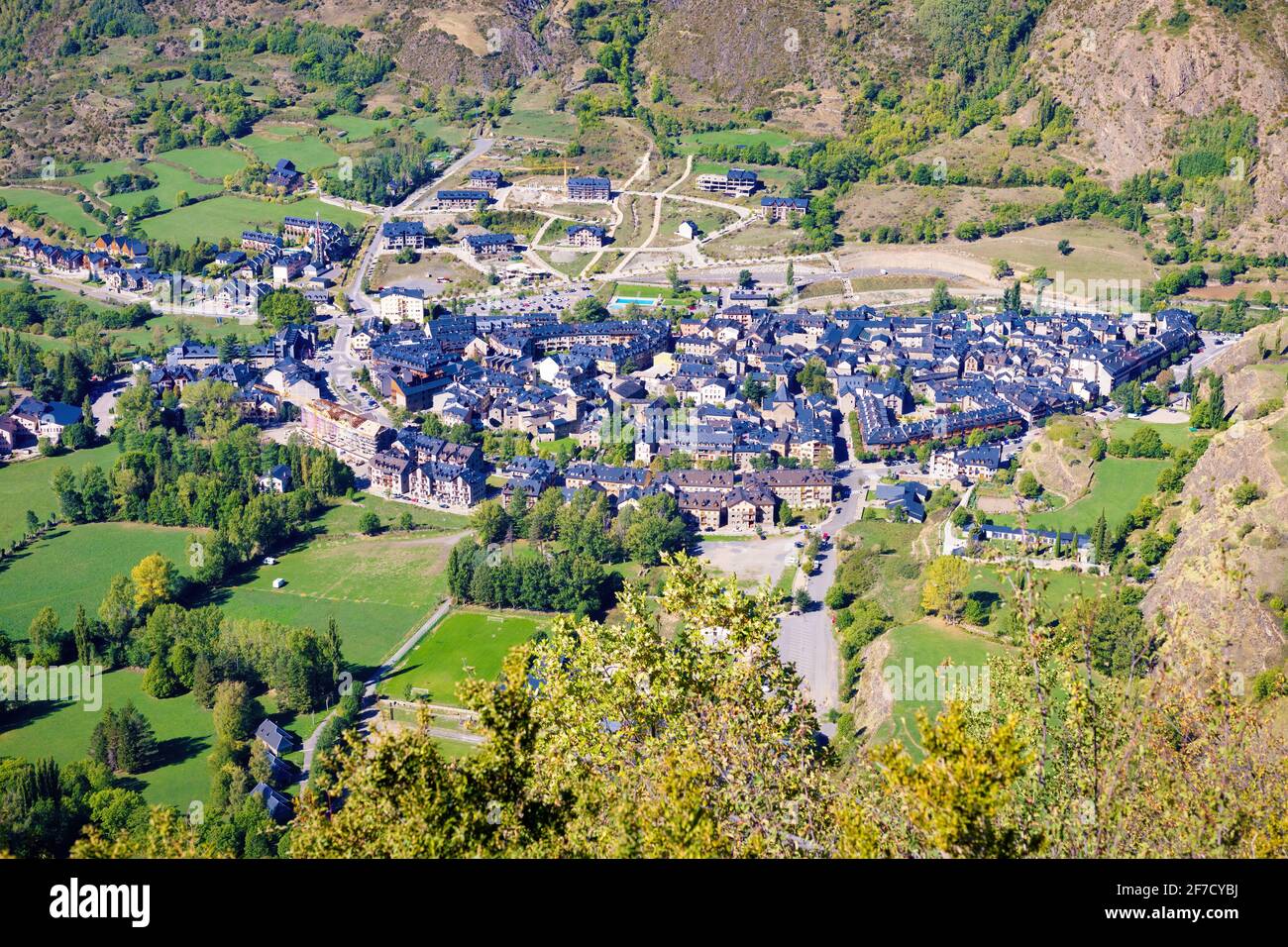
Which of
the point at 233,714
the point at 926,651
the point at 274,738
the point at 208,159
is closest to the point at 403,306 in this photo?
the point at 208,159

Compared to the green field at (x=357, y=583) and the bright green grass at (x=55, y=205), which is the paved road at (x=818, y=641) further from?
the bright green grass at (x=55, y=205)

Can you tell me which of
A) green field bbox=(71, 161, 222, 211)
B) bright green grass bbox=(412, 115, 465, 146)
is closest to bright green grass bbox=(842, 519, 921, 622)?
bright green grass bbox=(412, 115, 465, 146)

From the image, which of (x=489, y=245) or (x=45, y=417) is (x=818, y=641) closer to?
(x=45, y=417)

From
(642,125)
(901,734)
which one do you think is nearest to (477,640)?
(901,734)

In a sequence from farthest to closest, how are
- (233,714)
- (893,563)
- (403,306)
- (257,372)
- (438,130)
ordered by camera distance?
1. (438,130)
2. (403,306)
3. (257,372)
4. (893,563)
5. (233,714)

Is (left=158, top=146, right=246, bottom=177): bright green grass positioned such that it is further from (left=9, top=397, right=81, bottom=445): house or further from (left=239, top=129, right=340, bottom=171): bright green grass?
(left=9, top=397, right=81, bottom=445): house
